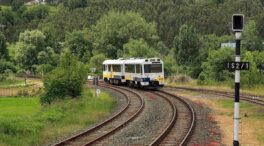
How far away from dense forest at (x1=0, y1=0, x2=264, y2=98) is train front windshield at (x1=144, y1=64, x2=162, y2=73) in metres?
5.72

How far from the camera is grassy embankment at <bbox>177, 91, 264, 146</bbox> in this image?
18.0 metres

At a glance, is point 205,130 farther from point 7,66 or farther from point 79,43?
point 79,43

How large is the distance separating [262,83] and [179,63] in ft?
166

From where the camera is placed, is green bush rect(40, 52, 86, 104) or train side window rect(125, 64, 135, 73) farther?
train side window rect(125, 64, 135, 73)

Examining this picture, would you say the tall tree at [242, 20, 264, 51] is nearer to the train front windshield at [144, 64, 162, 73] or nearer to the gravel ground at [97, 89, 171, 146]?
the train front windshield at [144, 64, 162, 73]

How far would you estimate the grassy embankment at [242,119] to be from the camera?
18.0m

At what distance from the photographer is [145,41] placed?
84750 mm

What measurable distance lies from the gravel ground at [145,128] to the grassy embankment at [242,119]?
2.63 meters

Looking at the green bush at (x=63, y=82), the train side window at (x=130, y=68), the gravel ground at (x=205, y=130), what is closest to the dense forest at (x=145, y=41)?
the green bush at (x=63, y=82)

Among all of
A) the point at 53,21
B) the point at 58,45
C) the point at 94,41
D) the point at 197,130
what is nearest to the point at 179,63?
the point at 94,41

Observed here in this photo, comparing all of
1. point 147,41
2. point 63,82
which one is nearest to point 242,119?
point 63,82

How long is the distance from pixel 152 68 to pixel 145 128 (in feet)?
73.5

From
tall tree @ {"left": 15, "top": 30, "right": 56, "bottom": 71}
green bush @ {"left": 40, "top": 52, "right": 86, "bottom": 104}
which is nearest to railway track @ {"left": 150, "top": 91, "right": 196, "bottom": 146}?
green bush @ {"left": 40, "top": 52, "right": 86, "bottom": 104}

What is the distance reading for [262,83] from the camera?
4438 cm
